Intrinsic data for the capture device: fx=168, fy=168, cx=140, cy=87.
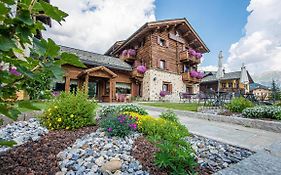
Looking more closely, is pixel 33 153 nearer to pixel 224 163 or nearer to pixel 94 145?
pixel 94 145

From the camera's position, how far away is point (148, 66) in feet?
48.8

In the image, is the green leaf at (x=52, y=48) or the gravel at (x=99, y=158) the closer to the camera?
the green leaf at (x=52, y=48)

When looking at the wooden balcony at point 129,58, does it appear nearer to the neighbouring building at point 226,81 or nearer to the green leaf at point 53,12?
the neighbouring building at point 226,81

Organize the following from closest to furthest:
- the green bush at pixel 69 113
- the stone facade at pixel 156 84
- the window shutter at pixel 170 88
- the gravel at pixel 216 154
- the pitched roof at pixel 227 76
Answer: the gravel at pixel 216 154 → the green bush at pixel 69 113 → the stone facade at pixel 156 84 → the window shutter at pixel 170 88 → the pitched roof at pixel 227 76

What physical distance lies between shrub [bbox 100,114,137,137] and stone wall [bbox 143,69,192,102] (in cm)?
1121

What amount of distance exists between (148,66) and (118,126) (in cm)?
1216

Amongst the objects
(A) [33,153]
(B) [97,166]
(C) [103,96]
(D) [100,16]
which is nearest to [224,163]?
(B) [97,166]

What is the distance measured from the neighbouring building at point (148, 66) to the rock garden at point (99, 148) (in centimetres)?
874

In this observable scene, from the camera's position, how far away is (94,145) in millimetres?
2559

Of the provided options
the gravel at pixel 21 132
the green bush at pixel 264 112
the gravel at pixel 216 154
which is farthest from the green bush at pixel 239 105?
the gravel at pixel 21 132

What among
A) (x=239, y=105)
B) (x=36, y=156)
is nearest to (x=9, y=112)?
(x=36, y=156)

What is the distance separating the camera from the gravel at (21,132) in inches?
106

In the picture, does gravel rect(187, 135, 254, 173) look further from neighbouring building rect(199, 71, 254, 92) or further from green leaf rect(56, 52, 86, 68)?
neighbouring building rect(199, 71, 254, 92)

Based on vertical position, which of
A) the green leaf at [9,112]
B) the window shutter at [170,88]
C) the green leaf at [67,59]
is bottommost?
the green leaf at [9,112]
